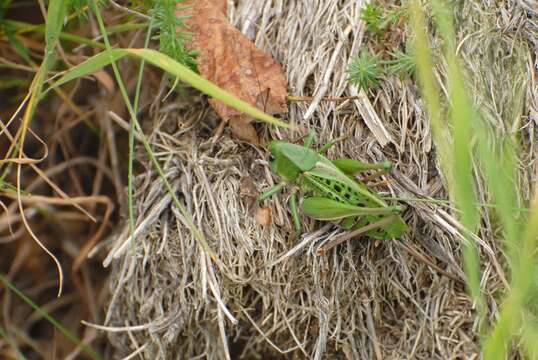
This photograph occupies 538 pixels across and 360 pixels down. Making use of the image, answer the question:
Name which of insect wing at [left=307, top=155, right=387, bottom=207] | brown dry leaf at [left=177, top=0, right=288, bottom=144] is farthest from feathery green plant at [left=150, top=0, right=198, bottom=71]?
insect wing at [left=307, top=155, right=387, bottom=207]

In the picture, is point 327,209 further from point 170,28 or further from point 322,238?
point 170,28

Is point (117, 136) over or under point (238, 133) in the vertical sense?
under

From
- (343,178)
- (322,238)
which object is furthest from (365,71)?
(322,238)

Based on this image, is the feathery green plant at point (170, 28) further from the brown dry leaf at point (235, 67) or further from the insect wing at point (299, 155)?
the insect wing at point (299, 155)

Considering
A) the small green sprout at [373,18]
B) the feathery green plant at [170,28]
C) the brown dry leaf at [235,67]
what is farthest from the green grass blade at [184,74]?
the small green sprout at [373,18]

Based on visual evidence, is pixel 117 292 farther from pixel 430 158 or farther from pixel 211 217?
pixel 430 158

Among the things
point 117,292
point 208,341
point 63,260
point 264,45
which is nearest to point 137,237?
point 117,292
